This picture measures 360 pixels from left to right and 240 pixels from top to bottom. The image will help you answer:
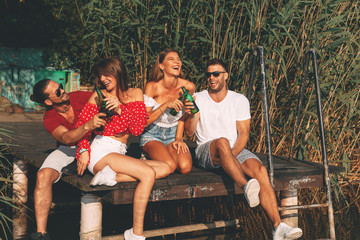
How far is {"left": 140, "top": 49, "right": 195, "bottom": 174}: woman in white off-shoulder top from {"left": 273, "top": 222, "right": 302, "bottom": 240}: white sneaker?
1.16 m

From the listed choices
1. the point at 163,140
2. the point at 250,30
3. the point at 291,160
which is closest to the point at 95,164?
the point at 163,140

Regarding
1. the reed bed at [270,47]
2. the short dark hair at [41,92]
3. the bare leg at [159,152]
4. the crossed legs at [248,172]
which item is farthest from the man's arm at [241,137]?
the short dark hair at [41,92]

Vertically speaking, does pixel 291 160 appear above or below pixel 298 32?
below

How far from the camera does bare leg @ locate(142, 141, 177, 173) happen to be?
4.49 m

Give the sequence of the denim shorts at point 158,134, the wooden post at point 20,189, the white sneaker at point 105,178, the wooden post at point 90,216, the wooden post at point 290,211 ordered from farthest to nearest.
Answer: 1. the wooden post at point 20,189
2. the wooden post at point 290,211
3. the denim shorts at point 158,134
4. the wooden post at point 90,216
5. the white sneaker at point 105,178

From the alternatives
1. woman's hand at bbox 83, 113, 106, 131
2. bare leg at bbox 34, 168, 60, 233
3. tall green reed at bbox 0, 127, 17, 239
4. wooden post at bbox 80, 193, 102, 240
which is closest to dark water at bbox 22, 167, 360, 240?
tall green reed at bbox 0, 127, 17, 239

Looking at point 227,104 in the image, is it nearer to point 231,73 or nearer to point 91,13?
point 231,73

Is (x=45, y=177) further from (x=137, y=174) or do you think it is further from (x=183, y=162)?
(x=183, y=162)

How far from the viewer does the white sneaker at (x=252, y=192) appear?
4.02 meters

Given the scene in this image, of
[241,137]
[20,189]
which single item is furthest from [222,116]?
[20,189]

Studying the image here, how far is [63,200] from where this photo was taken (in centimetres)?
669

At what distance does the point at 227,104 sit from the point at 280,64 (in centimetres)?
138

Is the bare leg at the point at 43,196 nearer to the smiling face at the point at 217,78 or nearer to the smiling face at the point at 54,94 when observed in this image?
the smiling face at the point at 54,94

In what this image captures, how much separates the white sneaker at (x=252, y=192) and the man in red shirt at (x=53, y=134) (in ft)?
4.68
